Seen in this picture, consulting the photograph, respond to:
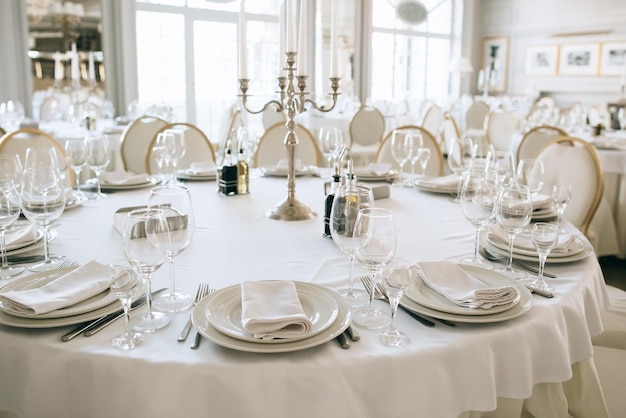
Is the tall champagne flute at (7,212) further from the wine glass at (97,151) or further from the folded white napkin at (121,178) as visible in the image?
the folded white napkin at (121,178)

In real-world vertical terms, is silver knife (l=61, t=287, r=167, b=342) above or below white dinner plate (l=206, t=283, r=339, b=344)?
below

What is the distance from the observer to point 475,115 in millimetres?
8305

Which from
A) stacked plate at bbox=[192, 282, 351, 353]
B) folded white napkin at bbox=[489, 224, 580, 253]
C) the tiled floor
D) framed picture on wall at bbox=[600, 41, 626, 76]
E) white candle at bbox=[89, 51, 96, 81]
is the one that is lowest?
the tiled floor

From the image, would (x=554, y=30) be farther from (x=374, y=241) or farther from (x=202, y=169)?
(x=374, y=241)

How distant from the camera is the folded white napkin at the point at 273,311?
1049 mm

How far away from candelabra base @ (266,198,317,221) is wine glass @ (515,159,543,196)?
2.70 ft

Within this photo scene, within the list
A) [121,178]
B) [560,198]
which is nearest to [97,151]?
[121,178]

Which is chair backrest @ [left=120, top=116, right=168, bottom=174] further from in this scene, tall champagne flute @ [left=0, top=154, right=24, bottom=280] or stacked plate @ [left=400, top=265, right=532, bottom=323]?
stacked plate @ [left=400, top=265, right=532, bottom=323]

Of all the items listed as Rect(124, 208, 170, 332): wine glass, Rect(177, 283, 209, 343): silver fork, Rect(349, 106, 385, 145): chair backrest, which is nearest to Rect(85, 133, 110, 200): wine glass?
Rect(177, 283, 209, 343): silver fork

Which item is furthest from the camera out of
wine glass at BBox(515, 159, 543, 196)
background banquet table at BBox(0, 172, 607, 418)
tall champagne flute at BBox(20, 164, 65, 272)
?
wine glass at BBox(515, 159, 543, 196)

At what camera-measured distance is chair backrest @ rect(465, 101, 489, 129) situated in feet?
27.1

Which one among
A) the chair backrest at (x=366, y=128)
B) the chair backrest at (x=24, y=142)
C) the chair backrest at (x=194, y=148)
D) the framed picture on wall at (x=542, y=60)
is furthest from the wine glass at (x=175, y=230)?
the framed picture on wall at (x=542, y=60)

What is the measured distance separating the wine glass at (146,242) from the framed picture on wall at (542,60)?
36.0 ft

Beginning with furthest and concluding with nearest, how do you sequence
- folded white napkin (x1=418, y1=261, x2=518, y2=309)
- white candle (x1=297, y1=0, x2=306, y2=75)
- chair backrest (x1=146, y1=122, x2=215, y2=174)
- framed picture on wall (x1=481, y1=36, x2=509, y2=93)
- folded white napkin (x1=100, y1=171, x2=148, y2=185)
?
framed picture on wall (x1=481, y1=36, x2=509, y2=93) → chair backrest (x1=146, y1=122, x2=215, y2=174) → folded white napkin (x1=100, y1=171, x2=148, y2=185) → white candle (x1=297, y1=0, x2=306, y2=75) → folded white napkin (x1=418, y1=261, x2=518, y2=309)
